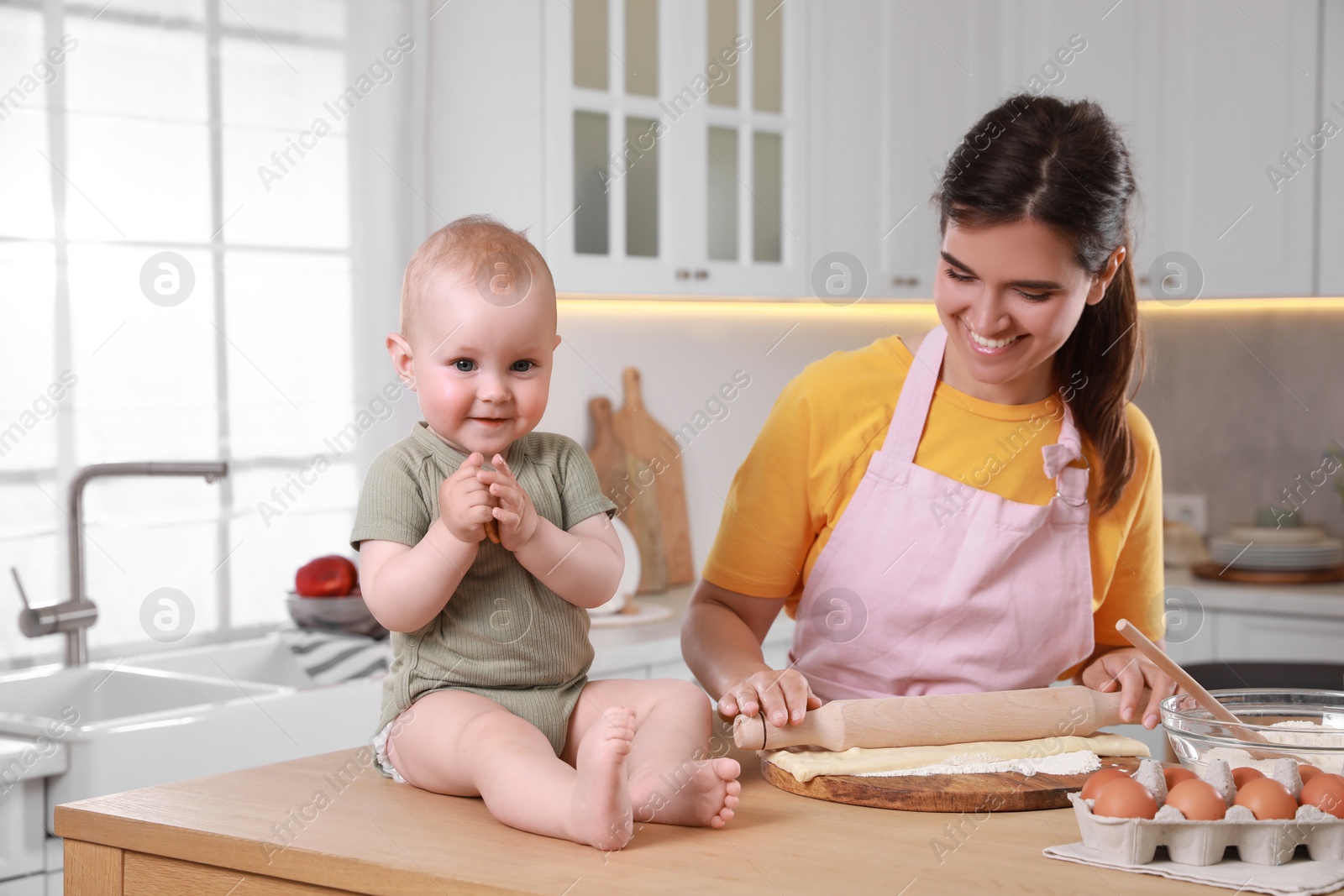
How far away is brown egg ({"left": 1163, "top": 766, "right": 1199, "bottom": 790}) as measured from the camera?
0.78 m

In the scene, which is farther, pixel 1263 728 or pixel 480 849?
pixel 1263 728

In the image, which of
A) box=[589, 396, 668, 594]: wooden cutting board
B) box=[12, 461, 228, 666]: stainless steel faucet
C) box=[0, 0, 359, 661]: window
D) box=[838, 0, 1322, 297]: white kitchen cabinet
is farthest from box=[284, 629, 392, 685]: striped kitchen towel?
box=[838, 0, 1322, 297]: white kitchen cabinet

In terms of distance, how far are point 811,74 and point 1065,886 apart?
7.76 ft

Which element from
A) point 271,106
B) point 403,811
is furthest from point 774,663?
point 403,811

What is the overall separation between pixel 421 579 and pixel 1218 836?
502 mm

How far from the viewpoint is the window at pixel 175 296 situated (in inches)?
79.3

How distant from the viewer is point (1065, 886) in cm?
69

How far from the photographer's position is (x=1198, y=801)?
729 mm

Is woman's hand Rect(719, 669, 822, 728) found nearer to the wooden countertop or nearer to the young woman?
the wooden countertop

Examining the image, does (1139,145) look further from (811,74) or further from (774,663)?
(774,663)

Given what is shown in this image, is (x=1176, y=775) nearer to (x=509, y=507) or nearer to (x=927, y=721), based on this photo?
(x=927, y=721)

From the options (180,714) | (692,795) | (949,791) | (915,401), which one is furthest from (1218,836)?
(180,714)

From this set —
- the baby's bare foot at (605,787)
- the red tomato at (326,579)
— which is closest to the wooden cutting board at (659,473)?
the red tomato at (326,579)

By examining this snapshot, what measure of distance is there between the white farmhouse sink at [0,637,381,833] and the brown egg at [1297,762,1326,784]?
1.23 metres
